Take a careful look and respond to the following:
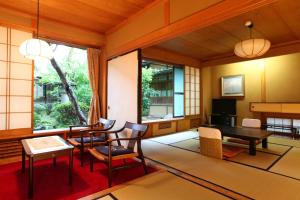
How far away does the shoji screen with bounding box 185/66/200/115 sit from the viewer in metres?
6.01

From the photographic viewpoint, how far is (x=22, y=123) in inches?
121

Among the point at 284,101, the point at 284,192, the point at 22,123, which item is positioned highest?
the point at 284,101

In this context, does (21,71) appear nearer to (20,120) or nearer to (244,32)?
(20,120)

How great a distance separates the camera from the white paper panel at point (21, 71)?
3012 mm

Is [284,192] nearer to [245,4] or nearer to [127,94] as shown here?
[245,4]

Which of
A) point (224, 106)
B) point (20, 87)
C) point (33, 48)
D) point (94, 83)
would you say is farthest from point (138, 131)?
point (224, 106)

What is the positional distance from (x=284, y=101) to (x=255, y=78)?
1100mm

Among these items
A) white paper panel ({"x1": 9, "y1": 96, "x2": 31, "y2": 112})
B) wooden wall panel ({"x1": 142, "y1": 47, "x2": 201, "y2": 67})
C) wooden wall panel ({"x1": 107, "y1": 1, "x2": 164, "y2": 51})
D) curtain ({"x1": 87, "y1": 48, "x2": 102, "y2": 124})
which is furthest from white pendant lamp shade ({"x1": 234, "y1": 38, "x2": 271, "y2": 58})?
white paper panel ({"x1": 9, "y1": 96, "x2": 31, "y2": 112})

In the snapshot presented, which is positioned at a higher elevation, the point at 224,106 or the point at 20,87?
the point at 20,87

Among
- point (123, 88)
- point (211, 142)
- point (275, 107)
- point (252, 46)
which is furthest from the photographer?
point (275, 107)

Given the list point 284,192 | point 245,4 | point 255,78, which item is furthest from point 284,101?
point 245,4

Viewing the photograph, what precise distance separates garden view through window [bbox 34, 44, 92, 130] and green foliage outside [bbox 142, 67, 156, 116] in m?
1.98

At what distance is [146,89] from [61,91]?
282 centimetres

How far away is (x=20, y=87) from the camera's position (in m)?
3.07
